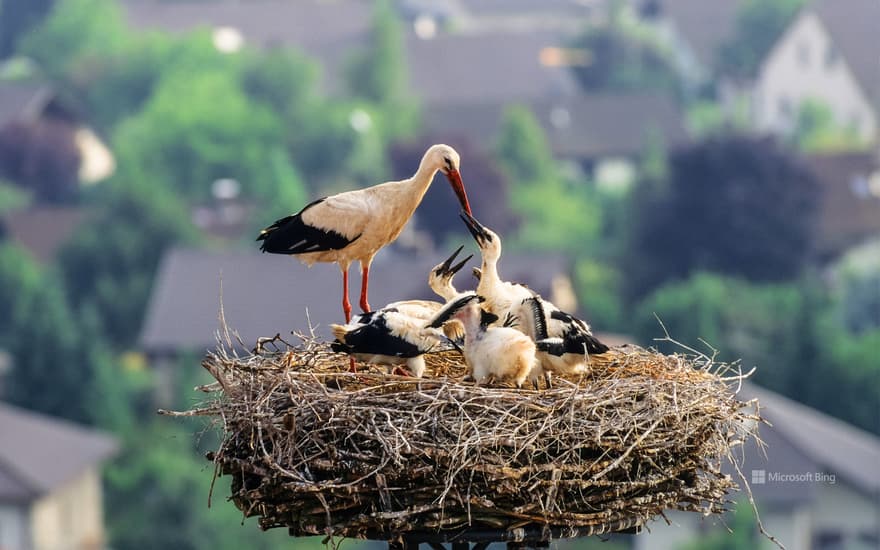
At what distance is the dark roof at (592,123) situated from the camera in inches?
4712

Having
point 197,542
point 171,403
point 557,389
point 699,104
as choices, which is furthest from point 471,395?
point 699,104

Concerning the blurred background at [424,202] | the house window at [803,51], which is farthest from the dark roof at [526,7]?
the house window at [803,51]

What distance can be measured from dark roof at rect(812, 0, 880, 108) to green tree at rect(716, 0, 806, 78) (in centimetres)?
577

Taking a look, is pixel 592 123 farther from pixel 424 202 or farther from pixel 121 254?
pixel 121 254

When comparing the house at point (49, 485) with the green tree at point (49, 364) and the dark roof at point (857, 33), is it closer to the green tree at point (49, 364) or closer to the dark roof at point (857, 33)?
the green tree at point (49, 364)

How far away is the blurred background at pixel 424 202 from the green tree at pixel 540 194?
0.31 m

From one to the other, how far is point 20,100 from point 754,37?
56.8 metres

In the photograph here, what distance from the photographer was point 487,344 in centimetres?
792

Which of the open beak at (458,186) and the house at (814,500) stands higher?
the open beak at (458,186)

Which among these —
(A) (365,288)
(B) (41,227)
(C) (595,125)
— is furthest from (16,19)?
(A) (365,288)

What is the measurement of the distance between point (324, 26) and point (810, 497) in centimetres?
10190

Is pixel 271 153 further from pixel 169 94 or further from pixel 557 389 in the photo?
pixel 557 389

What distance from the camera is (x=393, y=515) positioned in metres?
6.92

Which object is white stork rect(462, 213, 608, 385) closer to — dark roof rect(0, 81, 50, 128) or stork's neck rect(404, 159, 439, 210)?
stork's neck rect(404, 159, 439, 210)
